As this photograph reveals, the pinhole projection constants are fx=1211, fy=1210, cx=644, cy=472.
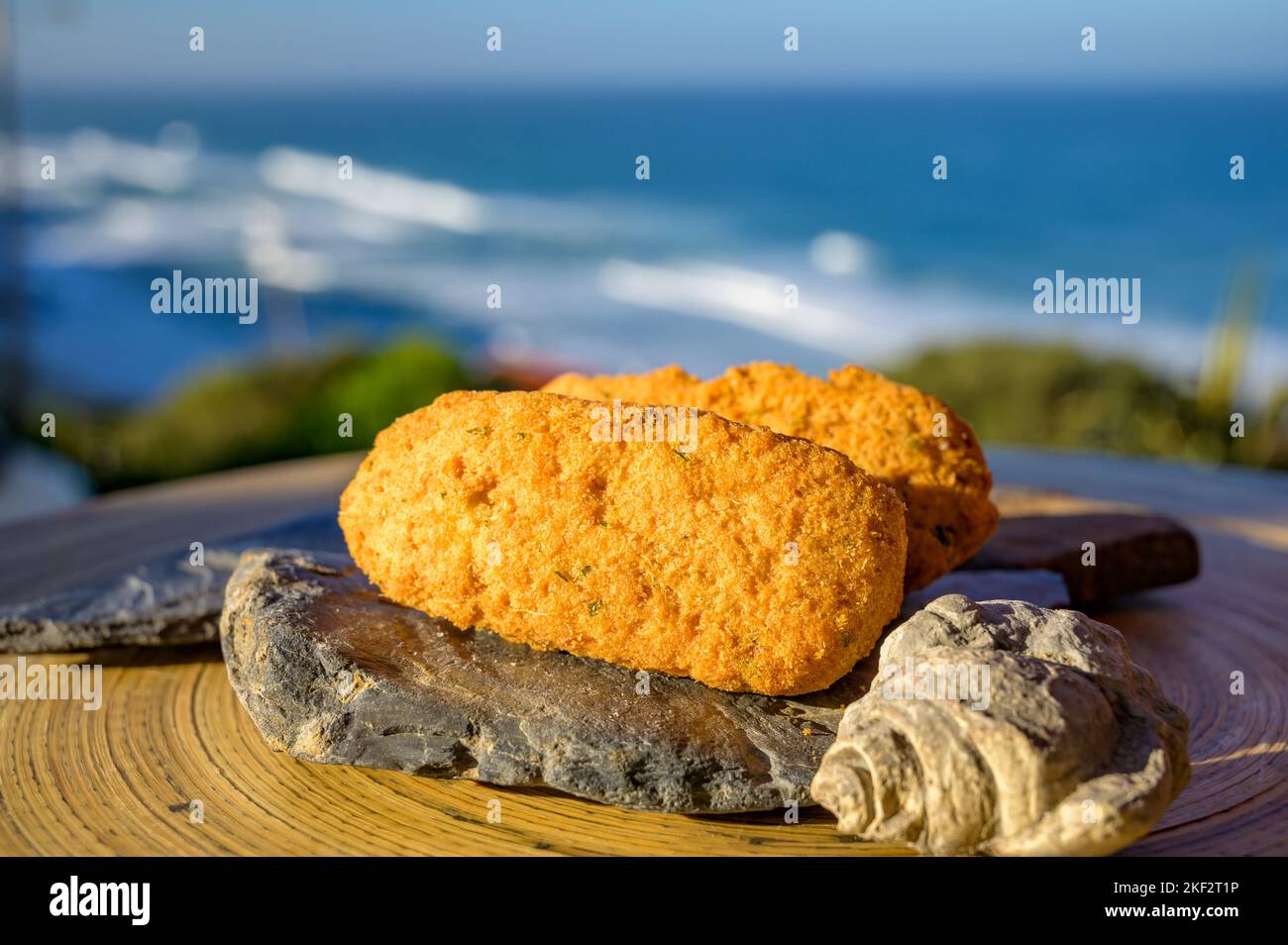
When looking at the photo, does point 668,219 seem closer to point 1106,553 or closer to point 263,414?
point 263,414

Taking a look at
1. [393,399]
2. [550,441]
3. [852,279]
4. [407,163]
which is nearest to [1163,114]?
[852,279]

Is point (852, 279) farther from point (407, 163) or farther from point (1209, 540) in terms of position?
point (1209, 540)

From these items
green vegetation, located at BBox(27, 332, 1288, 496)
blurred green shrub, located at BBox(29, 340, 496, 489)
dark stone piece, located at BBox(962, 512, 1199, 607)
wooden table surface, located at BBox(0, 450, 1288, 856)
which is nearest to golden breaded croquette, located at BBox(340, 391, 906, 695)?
wooden table surface, located at BBox(0, 450, 1288, 856)

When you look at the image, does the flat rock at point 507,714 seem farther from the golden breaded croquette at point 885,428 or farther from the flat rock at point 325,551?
the flat rock at point 325,551

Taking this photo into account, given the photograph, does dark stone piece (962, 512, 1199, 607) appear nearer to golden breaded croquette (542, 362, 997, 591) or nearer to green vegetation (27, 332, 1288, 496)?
golden breaded croquette (542, 362, 997, 591)

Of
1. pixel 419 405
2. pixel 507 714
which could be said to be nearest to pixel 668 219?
pixel 419 405

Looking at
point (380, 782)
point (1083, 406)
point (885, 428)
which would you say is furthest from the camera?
point (1083, 406)

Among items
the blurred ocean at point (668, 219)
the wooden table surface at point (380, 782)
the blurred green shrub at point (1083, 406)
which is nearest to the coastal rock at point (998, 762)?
the wooden table surface at point (380, 782)
